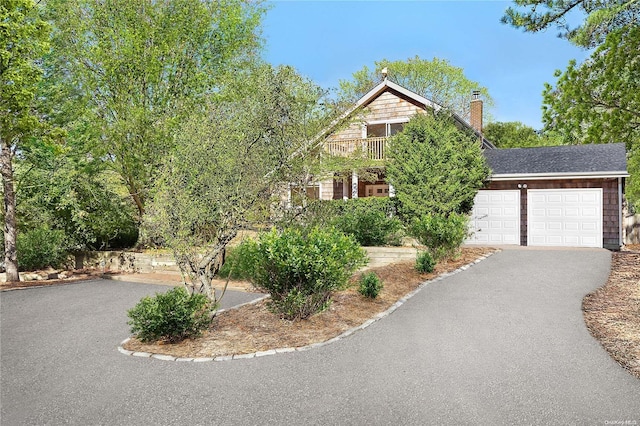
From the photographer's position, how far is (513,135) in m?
38.6

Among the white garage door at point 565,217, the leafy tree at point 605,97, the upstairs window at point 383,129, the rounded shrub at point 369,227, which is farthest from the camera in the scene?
the upstairs window at point 383,129

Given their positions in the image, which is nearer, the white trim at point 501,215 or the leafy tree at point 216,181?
the leafy tree at point 216,181

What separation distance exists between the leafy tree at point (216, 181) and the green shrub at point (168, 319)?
3.14 feet

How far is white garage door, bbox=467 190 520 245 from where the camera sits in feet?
58.6

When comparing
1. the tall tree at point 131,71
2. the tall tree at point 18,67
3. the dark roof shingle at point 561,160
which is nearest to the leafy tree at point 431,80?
the dark roof shingle at point 561,160

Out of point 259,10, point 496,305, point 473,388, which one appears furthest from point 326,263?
point 259,10

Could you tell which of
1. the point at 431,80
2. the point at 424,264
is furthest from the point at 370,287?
the point at 431,80

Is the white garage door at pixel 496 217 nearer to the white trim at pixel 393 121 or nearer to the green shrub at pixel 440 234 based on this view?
the white trim at pixel 393 121

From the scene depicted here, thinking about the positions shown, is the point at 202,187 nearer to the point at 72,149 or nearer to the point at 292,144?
the point at 292,144

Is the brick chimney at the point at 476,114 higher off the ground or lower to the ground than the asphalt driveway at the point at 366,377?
higher

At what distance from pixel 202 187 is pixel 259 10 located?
14683mm

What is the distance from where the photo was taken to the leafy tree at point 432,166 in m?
14.7

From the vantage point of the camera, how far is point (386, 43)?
43.7 m

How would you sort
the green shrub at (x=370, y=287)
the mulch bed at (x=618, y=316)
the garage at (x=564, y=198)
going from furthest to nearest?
the garage at (x=564, y=198) → the green shrub at (x=370, y=287) → the mulch bed at (x=618, y=316)
